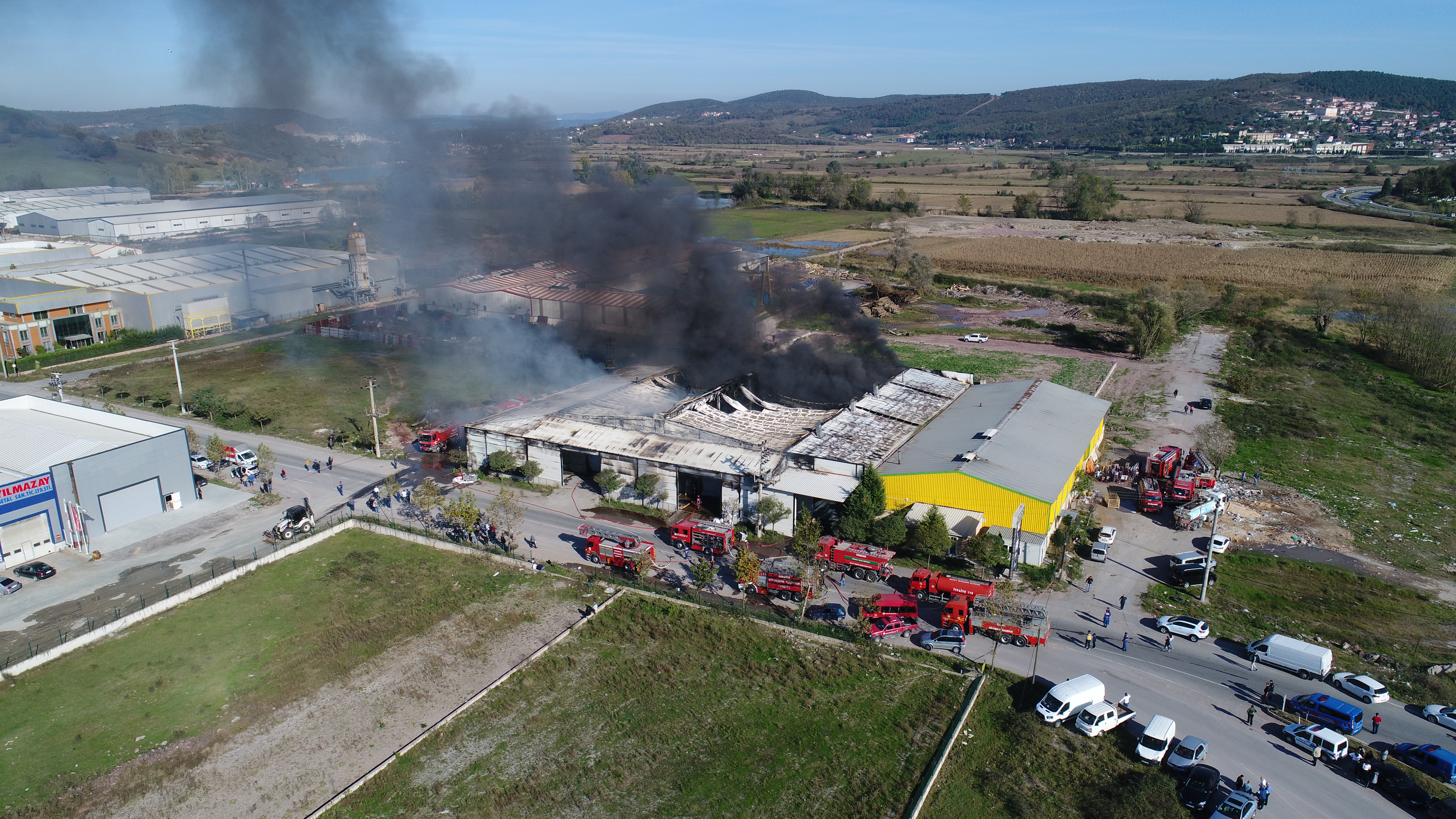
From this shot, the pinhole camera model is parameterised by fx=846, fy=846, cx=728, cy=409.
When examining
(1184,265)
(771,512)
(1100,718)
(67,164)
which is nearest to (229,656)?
(771,512)

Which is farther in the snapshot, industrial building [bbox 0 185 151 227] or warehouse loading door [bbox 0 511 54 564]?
industrial building [bbox 0 185 151 227]

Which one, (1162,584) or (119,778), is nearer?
(119,778)

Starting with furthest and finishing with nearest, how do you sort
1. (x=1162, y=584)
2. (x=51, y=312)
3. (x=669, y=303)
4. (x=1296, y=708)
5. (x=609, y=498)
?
(x=51, y=312), (x=669, y=303), (x=609, y=498), (x=1162, y=584), (x=1296, y=708)

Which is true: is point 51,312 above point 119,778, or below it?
above

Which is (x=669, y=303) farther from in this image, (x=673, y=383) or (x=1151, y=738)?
(x=1151, y=738)

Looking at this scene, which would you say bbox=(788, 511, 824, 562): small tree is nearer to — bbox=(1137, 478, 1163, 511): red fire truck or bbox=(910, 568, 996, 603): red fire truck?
bbox=(910, 568, 996, 603): red fire truck

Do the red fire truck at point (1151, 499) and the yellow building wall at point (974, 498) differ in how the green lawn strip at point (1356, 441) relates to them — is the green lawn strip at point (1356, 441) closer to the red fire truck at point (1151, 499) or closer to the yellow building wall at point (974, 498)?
the red fire truck at point (1151, 499)

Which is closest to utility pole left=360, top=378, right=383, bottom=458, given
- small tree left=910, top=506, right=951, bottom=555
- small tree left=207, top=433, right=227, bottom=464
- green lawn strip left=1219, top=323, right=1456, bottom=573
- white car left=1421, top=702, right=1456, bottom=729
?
small tree left=207, top=433, right=227, bottom=464

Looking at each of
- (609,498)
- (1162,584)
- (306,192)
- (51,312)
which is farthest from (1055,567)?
(306,192)
